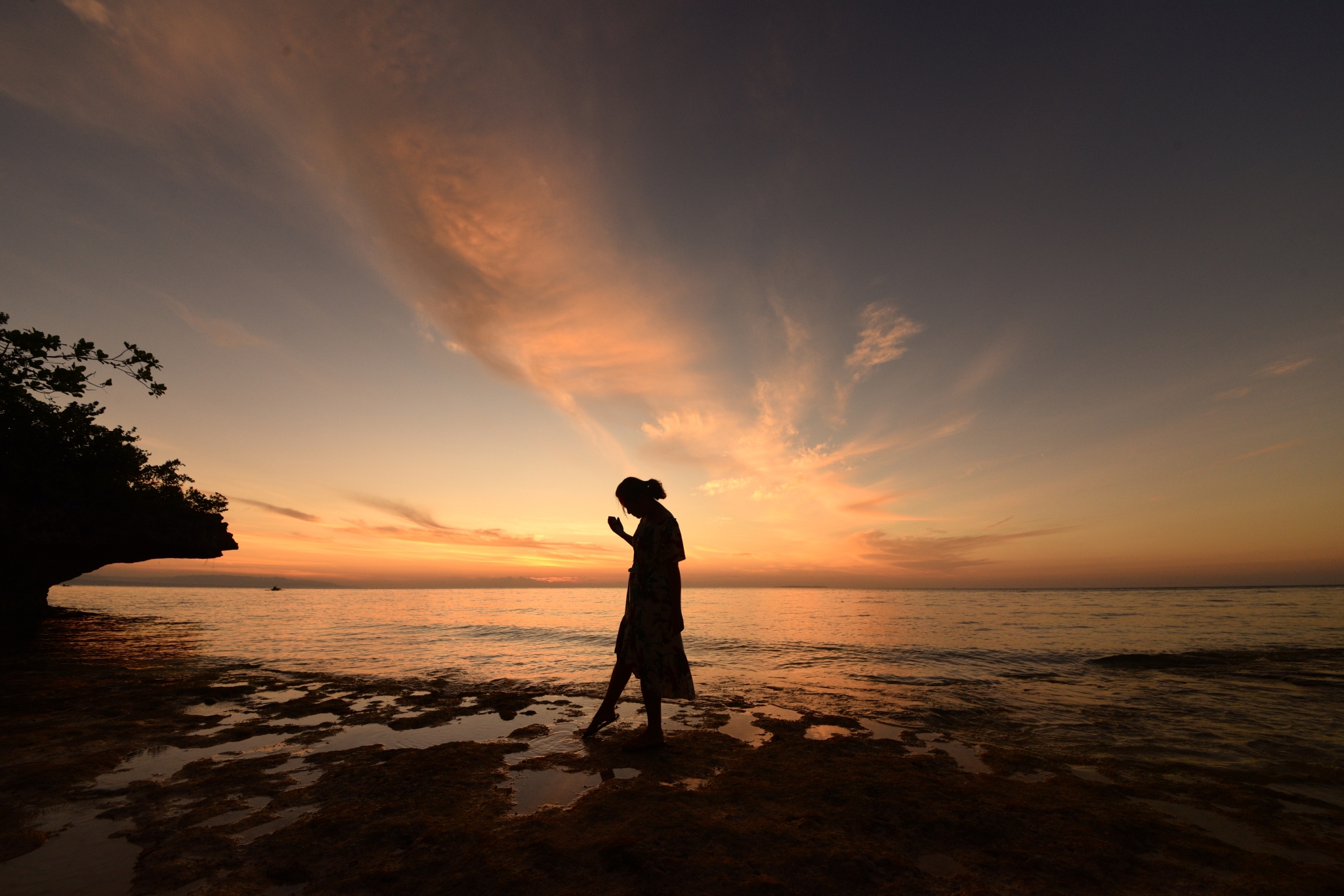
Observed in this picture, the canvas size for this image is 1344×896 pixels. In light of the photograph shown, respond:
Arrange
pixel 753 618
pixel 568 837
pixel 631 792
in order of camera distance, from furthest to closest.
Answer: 1. pixel 753 618
2. pixel 631 792
3. pixel 568 837

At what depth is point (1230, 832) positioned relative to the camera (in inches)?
154

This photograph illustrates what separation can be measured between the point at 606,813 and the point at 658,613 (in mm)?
2083

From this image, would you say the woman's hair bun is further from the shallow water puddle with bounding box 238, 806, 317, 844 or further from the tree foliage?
the tree foliage

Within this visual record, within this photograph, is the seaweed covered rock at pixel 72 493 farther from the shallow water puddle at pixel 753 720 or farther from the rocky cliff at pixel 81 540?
the shallow water puddle at pixel 753 720

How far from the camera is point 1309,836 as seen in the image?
12.7 ft

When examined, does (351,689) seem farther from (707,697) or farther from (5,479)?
(5,479)

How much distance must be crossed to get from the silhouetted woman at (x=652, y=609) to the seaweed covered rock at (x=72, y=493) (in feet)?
47.7

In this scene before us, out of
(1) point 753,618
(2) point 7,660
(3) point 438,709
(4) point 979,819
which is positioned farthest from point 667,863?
(1) point 753,618

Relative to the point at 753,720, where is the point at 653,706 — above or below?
above

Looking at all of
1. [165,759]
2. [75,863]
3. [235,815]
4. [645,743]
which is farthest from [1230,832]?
[165,759]

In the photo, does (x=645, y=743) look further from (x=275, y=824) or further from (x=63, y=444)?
(x=63, y=444)

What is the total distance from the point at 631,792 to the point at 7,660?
15431 mm

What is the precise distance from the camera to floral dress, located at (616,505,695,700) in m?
5.67

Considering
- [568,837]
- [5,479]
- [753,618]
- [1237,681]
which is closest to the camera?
[568,837]
